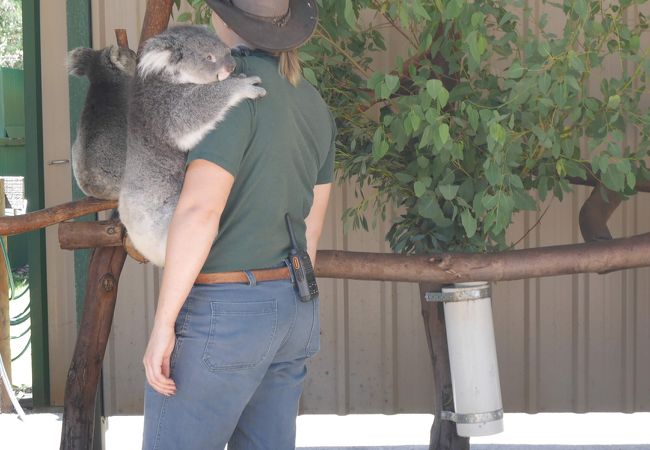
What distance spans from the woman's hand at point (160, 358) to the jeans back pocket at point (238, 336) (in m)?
0.07

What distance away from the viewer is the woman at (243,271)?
1.68 m

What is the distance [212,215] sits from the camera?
167 cm

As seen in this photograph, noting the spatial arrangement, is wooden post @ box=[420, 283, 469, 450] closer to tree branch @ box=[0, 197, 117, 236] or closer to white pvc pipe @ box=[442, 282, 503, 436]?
white pvc pipe @ box=[442, 282, 503, 436]

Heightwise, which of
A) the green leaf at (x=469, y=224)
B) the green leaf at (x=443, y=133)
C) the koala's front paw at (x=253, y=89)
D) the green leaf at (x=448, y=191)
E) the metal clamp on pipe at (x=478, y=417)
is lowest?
the metal clamp on pipe at (x=478, y=417)

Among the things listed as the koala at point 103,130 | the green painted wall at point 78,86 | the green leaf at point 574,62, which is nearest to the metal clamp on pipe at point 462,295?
the green leaf at point 574,62

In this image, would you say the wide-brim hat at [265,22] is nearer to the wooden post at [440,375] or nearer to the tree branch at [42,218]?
the tree branch at [42,218]

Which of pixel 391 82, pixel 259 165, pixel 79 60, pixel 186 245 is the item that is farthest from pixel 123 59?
pixel 186 245

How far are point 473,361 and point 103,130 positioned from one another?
142 cm

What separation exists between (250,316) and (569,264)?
1.41 metres

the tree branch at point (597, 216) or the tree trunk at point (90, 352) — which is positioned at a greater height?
the tree branch at point (597, 216)

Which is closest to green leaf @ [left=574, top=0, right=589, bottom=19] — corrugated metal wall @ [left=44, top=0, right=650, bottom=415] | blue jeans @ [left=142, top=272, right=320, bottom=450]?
blue jeans @ [left=142, top=272, right=320, bottom=450]

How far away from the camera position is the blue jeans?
5.59 ft

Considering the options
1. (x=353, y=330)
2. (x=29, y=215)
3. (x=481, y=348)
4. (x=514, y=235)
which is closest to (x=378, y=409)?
(x=353, y=330)

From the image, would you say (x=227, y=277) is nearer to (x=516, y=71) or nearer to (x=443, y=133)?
(x=443, y=133)
